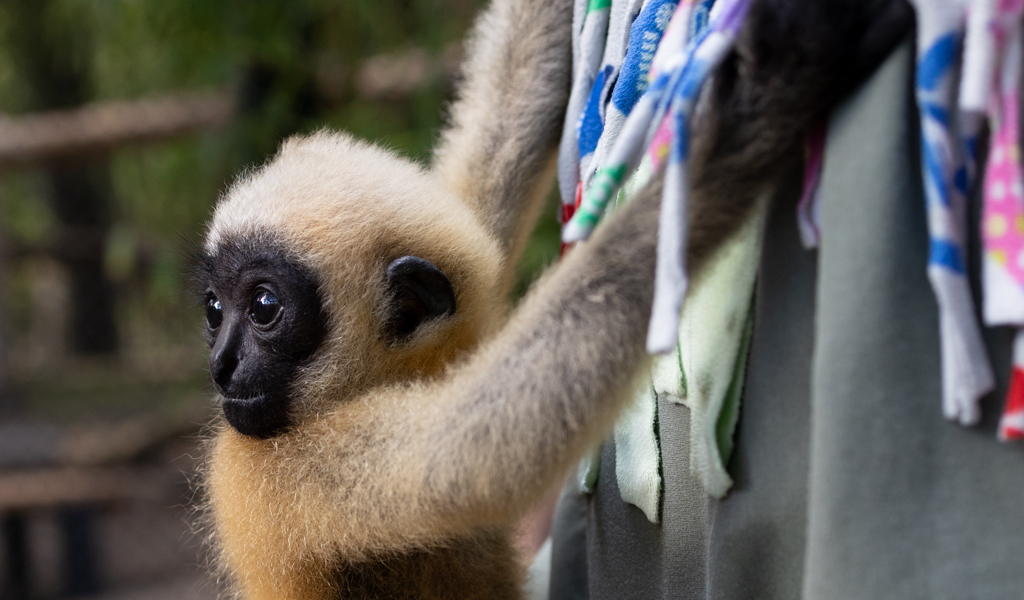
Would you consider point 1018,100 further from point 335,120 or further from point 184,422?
point 184,422

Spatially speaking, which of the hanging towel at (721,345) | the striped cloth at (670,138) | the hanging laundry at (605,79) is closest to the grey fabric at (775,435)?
the hanging towel at (721,345)

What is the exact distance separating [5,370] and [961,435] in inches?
313

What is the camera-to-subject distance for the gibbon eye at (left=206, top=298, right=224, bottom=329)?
1606 millimetres

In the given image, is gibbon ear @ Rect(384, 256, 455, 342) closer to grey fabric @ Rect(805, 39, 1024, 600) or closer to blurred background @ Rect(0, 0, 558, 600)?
blurred background @ Rect(0, 0, 558, 600)

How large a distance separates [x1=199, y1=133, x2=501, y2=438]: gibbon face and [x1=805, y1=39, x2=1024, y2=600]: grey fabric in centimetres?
91

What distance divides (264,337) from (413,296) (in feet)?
0.93

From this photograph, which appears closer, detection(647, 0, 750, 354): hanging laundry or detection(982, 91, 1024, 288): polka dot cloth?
detection(982, 91, 1024, 288): polka dot cloth

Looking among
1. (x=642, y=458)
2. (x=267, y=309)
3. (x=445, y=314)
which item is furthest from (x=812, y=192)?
(x=267, y=309)

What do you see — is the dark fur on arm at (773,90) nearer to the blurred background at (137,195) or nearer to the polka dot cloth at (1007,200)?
the polka dot cloth at (1007,200)

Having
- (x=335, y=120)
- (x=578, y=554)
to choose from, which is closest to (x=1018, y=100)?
(x=578, y=554)

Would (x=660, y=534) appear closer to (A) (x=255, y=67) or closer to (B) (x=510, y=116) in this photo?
(B) (x=510, y=116)

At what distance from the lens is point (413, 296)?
155 centimetres

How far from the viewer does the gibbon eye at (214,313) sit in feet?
5.27

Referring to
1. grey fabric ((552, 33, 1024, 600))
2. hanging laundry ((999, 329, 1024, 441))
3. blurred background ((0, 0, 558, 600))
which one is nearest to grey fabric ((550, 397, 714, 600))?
grey fabric ((552, 33, 1024, 600))
